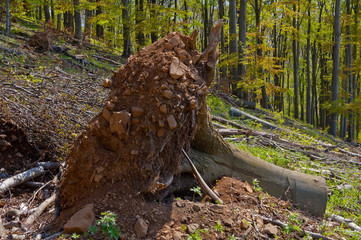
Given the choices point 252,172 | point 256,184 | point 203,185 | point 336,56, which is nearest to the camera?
point 203,185

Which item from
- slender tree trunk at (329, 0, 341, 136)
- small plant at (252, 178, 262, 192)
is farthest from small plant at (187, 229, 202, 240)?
slender tree trunk at (329, 0, 341, 136)

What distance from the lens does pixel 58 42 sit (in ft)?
42.7

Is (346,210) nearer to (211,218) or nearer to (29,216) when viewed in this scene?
(211,218)

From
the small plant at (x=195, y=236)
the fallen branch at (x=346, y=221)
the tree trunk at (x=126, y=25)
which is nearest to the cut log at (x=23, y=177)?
the small plant at (x=195, y=236)

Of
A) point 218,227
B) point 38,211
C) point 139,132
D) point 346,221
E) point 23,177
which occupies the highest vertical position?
point 139,132

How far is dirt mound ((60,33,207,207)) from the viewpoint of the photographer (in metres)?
2.54

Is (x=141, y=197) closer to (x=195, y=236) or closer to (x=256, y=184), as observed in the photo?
(x=195, y=236)

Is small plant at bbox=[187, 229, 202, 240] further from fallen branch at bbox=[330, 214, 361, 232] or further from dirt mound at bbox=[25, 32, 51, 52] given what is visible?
dirt mound at bbox=[25, 32, 51, 52]

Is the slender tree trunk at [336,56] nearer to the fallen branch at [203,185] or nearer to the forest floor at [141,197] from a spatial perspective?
the forest floor at [141,197]

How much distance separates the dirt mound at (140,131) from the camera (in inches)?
100

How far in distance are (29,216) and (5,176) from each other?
121 centimetres

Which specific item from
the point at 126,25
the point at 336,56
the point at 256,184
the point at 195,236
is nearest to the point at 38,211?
the point at 195,236

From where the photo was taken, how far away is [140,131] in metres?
2.61

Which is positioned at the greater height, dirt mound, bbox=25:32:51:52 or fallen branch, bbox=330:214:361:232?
dirt mound, bbox=25:32:51:52
